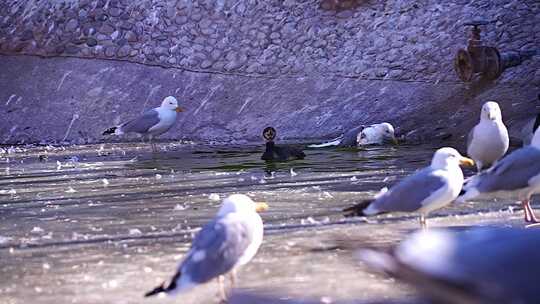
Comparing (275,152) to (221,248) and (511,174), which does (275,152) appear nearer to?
(511,174)

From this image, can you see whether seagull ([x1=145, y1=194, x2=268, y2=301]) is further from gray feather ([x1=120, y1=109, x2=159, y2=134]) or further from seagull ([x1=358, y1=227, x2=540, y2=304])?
gray feather ([x1=120, y1=109, x2=159, y2=134])

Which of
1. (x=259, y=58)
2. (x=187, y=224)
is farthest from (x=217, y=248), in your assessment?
(x=259, y=58)

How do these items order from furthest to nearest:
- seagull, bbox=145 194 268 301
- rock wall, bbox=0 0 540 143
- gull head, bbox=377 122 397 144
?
rock wall, bbox=0 0 540 143 → gull head, bbox=377 122 397 144 → seagull, bbox=145 194 268 301

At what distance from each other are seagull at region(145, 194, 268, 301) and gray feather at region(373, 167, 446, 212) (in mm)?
1674

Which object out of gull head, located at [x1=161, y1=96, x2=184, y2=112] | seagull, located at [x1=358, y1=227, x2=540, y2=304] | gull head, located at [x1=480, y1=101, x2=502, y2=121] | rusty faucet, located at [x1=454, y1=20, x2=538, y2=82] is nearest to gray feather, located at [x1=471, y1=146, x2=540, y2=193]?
gull head, located at [x1=480, y1=101, x2=502, y2=121]

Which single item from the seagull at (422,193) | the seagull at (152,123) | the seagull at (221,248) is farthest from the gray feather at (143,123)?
the seagull at (221,248)

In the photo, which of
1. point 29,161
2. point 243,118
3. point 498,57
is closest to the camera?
point 29,161

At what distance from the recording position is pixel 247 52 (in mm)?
27281

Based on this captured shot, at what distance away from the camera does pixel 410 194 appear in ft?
26.7

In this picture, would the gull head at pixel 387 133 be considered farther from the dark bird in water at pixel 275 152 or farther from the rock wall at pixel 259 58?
the dark bird in water at pixel 275 152

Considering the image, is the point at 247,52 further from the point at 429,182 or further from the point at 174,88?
the point at 429,182

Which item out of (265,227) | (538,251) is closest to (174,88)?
(265,227)

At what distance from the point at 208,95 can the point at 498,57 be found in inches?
297

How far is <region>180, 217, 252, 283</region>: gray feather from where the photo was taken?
5812 millimetres
